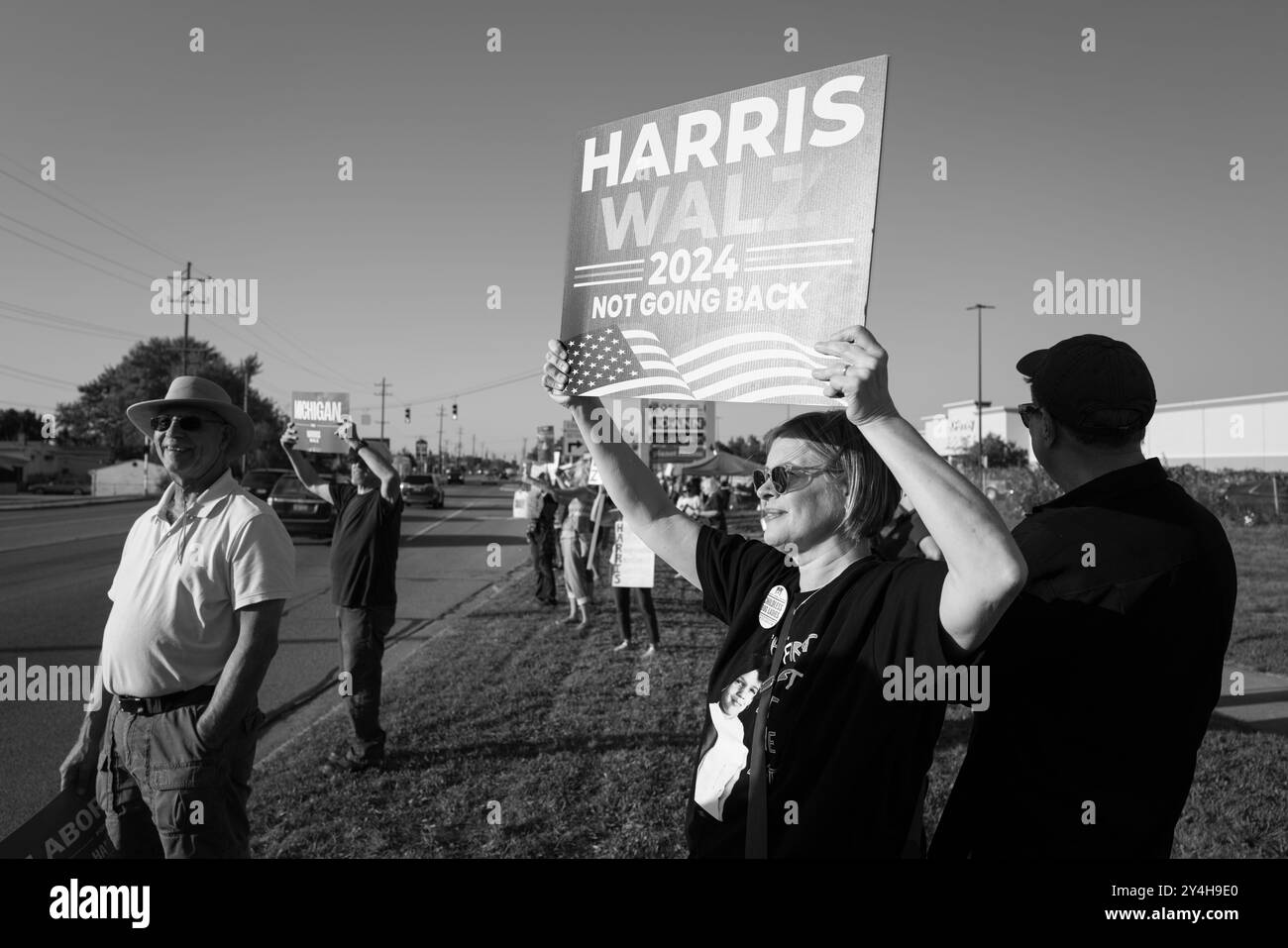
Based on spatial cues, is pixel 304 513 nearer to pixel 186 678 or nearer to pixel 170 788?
pixel 186 678

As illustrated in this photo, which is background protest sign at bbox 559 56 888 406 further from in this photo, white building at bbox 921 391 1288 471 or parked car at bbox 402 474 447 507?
white building at bbox 921 391 1288 471

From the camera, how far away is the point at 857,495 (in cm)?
202

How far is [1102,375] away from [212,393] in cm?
302

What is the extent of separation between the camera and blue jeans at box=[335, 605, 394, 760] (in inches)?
194

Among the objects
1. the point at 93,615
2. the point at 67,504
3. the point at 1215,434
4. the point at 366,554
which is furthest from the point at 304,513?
the point at 1215,434

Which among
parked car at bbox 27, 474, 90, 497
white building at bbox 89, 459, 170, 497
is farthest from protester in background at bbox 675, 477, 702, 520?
parked car at bbox 27, 474, 90, 497

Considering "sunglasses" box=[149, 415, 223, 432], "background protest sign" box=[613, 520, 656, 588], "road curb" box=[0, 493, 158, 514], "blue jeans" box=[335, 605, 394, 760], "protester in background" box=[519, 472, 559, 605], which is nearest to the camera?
"sunglasses" box=[149, 415, 223, 432]

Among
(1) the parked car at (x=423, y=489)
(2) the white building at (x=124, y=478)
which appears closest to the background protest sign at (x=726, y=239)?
(1) the parked car at (x=423, y=489)

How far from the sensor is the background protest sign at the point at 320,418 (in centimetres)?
575

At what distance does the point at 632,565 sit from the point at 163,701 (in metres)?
5.67

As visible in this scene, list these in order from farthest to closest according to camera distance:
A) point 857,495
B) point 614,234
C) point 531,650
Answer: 1. point 531,650
2. point 614,234
3. point 857,495

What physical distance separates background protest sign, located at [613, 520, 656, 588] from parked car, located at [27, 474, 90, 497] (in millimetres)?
48374
